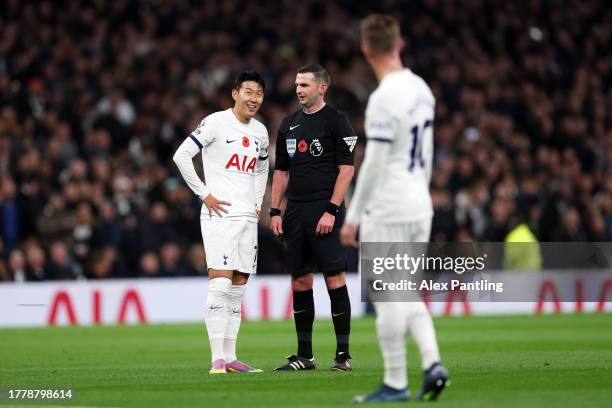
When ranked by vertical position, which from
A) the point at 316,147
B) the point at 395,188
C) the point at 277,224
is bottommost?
the point at 277,224

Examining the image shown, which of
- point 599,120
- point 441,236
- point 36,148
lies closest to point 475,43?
point 599,120

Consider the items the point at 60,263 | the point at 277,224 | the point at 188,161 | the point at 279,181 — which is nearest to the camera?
the point at 188,161

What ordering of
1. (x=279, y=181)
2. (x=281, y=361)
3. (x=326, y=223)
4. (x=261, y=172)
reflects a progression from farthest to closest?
(x=281, y=361) → (x=261, y=172) → (x=279, y=181) → (x=326, y=223)

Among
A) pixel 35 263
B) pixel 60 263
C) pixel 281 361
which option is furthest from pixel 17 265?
pixel 281 361

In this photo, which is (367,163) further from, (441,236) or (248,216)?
(441,236)

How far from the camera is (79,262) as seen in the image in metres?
20.1

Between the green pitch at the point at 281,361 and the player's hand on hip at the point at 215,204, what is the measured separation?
1390 millimetres

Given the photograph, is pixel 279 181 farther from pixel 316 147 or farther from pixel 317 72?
pixel 317 72

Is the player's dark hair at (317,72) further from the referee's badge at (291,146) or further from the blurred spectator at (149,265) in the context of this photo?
the blurred spectator at (149,265)

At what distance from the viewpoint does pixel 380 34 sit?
7793mm

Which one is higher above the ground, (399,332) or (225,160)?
(225,160)

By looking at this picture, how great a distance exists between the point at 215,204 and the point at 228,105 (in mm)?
11315

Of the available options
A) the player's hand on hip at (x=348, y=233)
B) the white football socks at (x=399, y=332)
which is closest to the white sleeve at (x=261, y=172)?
the player's hand on hip at (x=348, y=233)

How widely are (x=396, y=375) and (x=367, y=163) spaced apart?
1.36 metres
